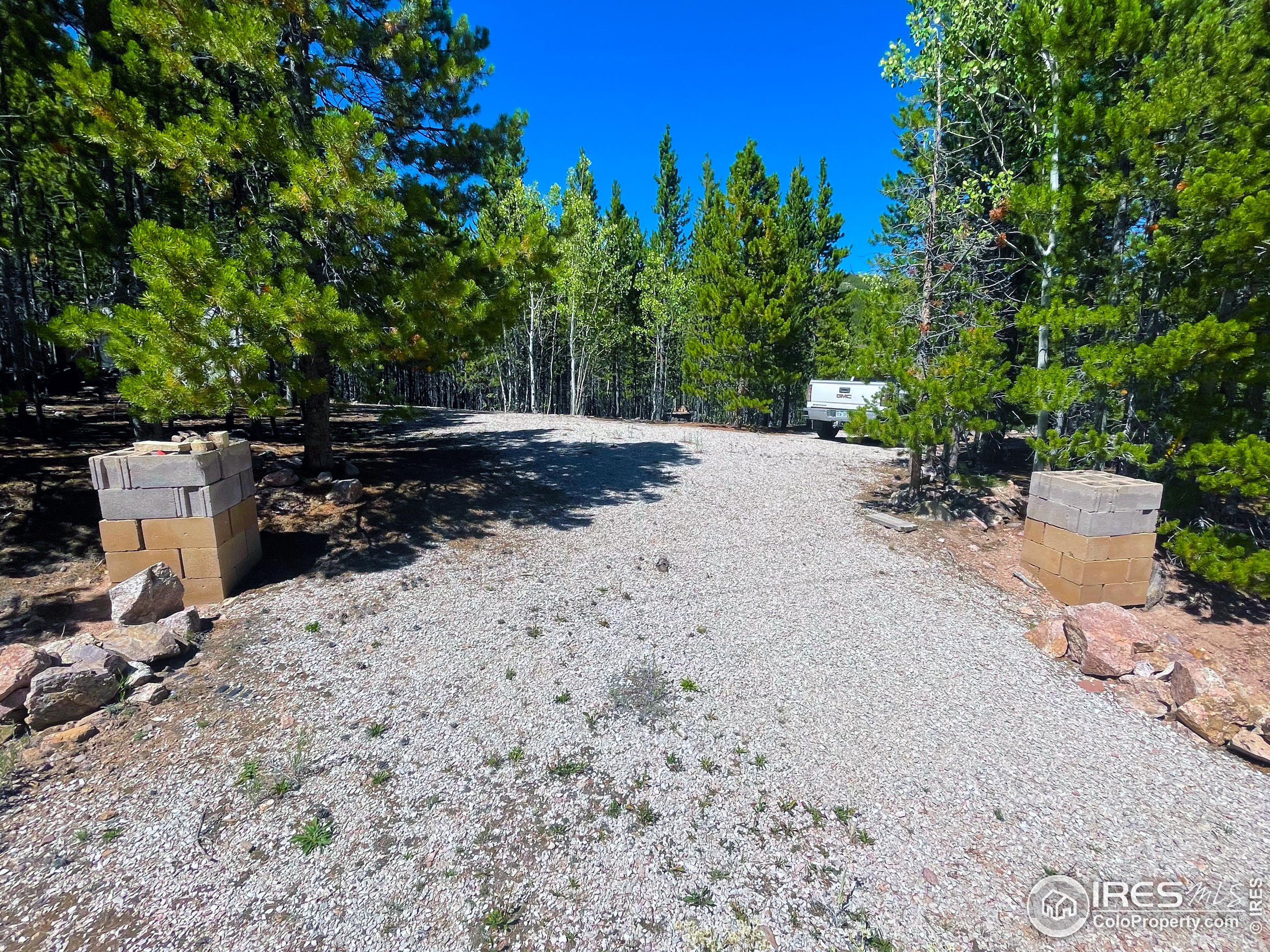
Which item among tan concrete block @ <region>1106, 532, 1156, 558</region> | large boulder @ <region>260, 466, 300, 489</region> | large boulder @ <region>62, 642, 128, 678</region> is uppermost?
large boulder @ <region>260, 466, 300, 489</region>

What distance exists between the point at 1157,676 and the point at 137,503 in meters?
8.67

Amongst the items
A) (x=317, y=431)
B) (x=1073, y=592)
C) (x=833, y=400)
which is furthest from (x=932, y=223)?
(x=317, y=431)

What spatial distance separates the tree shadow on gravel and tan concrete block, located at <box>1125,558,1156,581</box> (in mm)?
5799

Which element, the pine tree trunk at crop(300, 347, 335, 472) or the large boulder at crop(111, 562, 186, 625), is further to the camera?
the pine tree trunk at crop(300, 347, 335, 472)

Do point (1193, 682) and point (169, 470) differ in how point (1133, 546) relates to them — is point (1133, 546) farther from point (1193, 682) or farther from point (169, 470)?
point (169, 470)

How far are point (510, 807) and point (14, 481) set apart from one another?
758 cm

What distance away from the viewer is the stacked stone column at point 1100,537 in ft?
18.0

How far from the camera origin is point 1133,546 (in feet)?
18.4

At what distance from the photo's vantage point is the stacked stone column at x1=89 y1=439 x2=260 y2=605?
460 cm

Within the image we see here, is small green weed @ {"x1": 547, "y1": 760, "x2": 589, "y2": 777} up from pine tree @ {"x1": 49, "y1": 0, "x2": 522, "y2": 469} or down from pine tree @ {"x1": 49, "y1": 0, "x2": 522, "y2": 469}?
down

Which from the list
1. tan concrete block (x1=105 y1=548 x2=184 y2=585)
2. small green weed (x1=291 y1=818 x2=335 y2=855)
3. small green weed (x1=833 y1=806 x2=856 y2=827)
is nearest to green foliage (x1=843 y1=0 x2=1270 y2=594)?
small green weed (x1=833 y1=806 x2=856 y2=827)

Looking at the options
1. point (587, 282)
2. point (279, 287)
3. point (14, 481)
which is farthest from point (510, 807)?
point (587, 282)

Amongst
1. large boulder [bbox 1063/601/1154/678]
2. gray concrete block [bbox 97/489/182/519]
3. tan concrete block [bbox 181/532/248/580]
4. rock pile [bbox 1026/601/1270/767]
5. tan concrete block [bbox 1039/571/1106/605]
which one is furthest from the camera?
tan concrete block [bbox 1039/571/1106/605]

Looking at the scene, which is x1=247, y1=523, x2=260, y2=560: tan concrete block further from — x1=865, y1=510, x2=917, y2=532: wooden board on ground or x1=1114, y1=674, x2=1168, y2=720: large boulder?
x1=1114, y1=674, x2=1168, y2=720: large boulder
